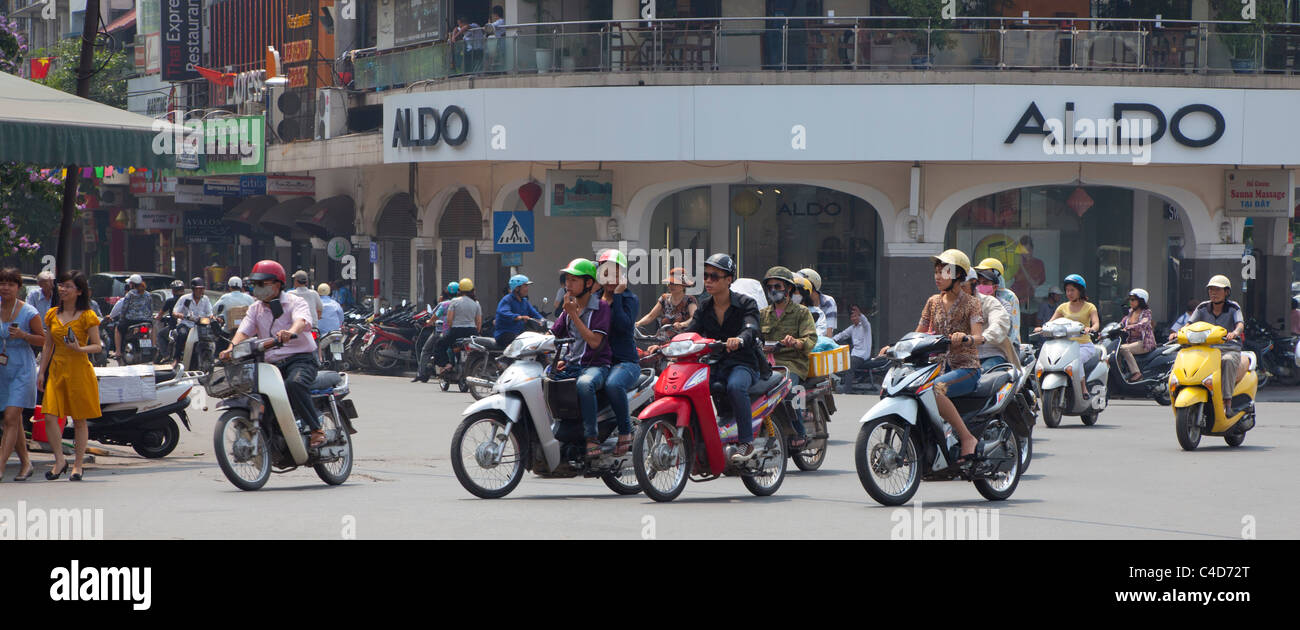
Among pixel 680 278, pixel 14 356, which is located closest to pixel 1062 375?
pixel 680 278

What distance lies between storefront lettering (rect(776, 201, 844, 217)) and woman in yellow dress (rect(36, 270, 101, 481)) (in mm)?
17331

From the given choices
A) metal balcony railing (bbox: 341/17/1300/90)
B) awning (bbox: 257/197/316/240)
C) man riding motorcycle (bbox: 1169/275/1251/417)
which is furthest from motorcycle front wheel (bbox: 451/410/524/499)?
awning (bbox: 257/197/316/240)

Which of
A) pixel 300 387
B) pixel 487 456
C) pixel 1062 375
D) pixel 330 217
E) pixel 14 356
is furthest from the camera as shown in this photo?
pixel 330 217

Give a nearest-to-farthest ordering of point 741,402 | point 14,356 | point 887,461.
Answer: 1. point 887,461
2. point 741,402
3. point 14,356

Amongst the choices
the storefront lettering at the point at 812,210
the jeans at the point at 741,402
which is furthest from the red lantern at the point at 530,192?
the jeans at the point at 741,402

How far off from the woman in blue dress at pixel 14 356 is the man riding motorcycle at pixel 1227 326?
992 cm

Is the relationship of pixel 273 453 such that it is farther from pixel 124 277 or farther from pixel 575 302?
pixel 124 277

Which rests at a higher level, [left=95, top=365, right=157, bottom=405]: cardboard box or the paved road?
[left=95, top=365, right=157, bottom=405]: cardboard box

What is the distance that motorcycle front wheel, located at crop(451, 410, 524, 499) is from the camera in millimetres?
9711

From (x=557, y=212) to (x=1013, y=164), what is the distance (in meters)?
7.45

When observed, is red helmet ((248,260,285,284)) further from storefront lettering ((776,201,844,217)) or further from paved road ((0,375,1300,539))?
storefront lettering ((776,201,844,217))

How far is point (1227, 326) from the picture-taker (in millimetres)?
14891

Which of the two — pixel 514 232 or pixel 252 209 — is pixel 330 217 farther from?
pixel 514 232

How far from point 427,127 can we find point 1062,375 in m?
13.0
